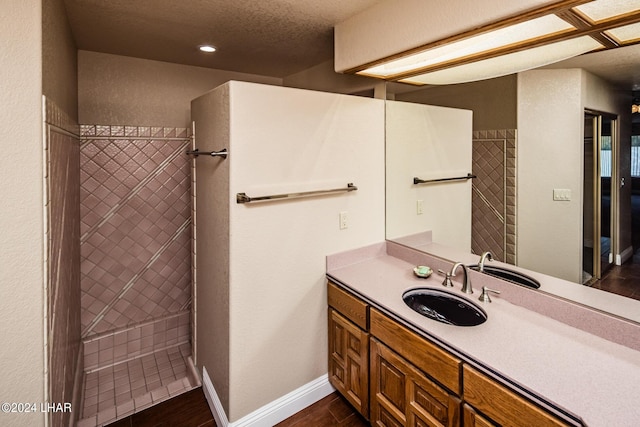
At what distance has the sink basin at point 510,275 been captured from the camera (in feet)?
5.29

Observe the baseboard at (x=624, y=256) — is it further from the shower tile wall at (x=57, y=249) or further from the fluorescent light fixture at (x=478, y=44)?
the shower tile wall at (x=57, y=249)

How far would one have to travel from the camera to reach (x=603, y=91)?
53.2 inches

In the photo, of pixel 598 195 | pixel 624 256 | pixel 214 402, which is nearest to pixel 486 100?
pixel 598 195

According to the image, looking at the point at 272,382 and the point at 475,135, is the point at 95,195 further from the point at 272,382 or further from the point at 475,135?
the point at 475,135

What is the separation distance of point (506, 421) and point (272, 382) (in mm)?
1329

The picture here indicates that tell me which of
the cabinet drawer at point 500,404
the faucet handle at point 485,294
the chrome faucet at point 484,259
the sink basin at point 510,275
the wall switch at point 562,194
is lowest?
the cabinet drawer at point 500,404

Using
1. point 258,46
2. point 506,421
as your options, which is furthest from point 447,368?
point 258,46

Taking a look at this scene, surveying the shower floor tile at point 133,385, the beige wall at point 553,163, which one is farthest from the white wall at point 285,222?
the beige wall at point 553,163

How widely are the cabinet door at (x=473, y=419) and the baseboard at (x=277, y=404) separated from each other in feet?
3.72

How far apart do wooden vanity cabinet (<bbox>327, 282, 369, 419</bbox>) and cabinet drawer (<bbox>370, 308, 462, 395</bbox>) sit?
124mm

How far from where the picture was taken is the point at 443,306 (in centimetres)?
181

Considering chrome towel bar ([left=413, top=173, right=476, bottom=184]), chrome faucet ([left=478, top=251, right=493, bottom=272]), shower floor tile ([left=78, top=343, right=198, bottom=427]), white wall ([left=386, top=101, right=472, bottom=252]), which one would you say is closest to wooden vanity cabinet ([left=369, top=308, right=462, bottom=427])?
chrome faucet ([left=478, top=251, right=493, bottom=272])

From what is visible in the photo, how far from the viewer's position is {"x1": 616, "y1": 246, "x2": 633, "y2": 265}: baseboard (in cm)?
138

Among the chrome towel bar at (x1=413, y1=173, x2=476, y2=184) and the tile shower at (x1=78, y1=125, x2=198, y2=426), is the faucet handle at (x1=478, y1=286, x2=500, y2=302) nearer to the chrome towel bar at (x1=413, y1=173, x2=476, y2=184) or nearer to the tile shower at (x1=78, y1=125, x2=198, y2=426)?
the chrome towel bar at (x1=413, y1=173, x2=476, y2=184)
